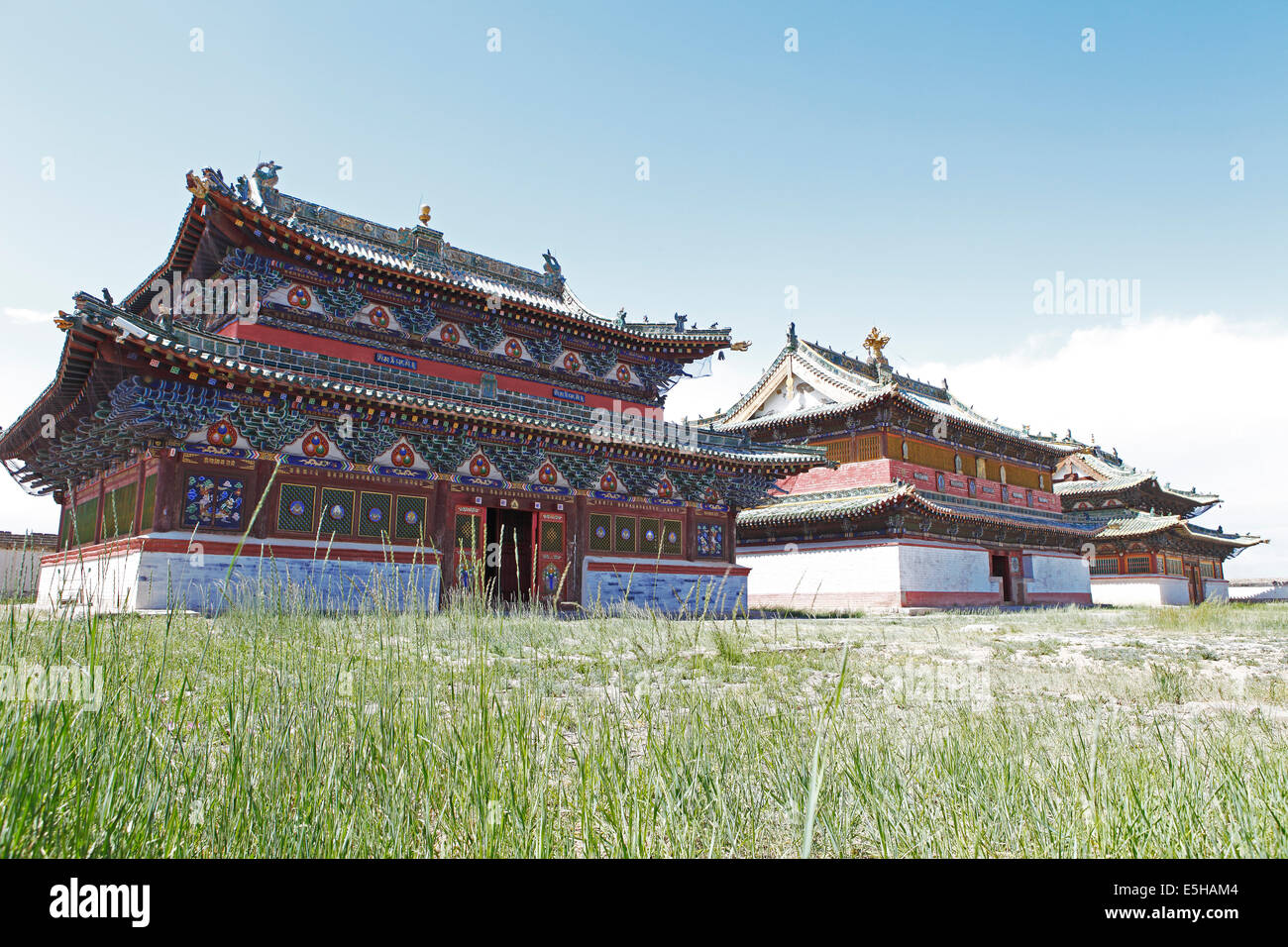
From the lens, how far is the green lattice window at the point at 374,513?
546 inches

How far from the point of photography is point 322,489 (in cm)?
1355

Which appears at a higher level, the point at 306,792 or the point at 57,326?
the point at 57,326

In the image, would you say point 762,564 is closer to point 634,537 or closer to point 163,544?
point 634,537

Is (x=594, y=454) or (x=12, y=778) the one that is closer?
(x=12, y=778)

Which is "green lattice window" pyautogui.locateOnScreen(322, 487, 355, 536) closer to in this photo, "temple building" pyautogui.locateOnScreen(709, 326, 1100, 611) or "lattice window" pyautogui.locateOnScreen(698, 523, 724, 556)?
"lattice window" pyautogui.locateOnScreen(698, 523, 724, 556)

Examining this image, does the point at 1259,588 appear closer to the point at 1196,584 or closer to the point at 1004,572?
the point at 1196,584

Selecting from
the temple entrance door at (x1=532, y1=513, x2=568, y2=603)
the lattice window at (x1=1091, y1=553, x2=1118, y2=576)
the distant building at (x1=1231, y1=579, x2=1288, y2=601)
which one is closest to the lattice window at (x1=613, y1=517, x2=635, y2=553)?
the temple entrance door at (x1=532, y1=513, x2=568, y2=603)

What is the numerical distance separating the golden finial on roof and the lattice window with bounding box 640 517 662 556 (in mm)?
16860

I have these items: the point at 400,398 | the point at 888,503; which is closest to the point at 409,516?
the point at 400,398

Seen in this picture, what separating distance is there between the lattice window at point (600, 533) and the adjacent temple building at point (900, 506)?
6274 mm

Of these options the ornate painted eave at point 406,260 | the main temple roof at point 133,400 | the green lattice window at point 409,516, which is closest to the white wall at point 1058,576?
the ornate painted eave at point 406,260

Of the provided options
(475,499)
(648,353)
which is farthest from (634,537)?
(648,353)

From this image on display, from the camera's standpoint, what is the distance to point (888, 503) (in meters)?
23.1
